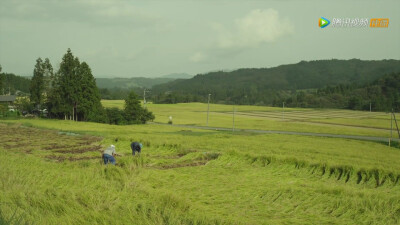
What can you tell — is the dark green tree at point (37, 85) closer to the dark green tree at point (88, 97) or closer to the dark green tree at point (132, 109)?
the dark green tree at point (88, 97)

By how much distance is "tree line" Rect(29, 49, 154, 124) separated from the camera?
1961 inches

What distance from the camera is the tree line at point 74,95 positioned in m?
49.8

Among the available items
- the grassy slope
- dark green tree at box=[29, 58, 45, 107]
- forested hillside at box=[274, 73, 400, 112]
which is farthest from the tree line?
forested hillside at box=[274, 73, 400, 112]

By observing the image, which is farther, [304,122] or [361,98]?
[361,98]

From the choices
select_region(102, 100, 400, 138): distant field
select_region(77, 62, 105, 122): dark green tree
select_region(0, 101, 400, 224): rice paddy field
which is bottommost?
select_region(102, 100, 400, 138): distant field

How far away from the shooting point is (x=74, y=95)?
161 feet

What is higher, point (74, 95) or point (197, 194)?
point (74, 95)

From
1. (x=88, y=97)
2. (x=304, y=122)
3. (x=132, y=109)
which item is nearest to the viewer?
(x=88, y=97)

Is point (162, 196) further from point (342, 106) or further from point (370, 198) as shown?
point (342, 106)

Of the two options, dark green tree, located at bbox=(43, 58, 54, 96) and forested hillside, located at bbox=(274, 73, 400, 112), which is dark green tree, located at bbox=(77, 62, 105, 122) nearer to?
dark green tree, located at bbox=(43, 58, 54, 96)

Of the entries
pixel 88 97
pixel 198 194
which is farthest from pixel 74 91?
pixel 198 194

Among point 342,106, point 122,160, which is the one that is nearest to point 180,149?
point 122,160

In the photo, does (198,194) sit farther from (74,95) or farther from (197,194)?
(74,95)

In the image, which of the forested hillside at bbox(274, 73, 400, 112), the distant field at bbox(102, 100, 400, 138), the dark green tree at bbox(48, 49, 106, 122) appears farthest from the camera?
the forested hillside at bbox(274, 73, 400, 112)
